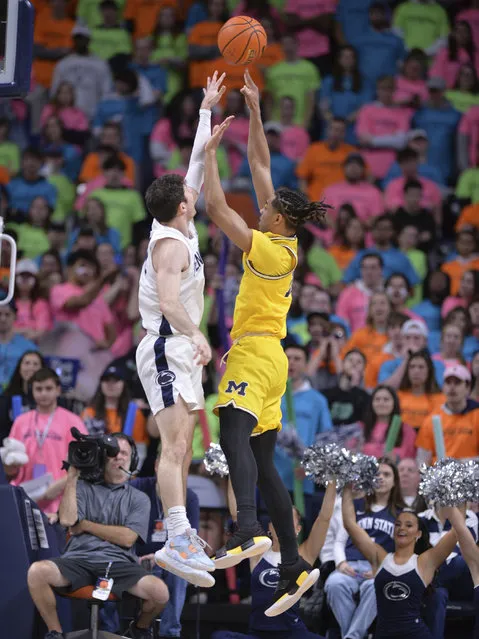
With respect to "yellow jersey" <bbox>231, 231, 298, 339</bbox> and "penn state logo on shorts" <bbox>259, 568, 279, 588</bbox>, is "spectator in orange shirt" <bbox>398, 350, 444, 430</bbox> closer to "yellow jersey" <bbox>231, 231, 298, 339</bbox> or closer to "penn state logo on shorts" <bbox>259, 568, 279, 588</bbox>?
"penn state logo on shorts" <bbox>259, 568, 279, 588</bbox>

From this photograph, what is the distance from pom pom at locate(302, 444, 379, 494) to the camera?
9.12 metres

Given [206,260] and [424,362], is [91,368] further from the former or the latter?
[424,362]

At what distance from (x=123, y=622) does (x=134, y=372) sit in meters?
3.03

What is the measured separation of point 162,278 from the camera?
7422 mm

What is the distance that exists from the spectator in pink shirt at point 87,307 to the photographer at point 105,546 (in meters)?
3.96

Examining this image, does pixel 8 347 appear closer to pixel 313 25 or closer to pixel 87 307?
pixel 87 307

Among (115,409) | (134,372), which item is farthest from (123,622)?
(134,372)

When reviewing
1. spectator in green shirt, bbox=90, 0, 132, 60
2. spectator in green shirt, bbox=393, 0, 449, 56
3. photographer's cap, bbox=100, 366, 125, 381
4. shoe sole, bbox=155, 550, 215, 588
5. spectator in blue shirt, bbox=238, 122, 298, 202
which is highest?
spectator in green shirt, bbox=393, 0, 449, 56

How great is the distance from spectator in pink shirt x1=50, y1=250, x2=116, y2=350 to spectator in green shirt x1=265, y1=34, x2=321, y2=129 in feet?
13.3

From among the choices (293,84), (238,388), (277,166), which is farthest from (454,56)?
(238,388)

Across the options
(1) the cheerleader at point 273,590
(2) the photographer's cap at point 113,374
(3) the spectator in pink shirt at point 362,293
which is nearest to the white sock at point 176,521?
(1) the cheerleader at point 273,590

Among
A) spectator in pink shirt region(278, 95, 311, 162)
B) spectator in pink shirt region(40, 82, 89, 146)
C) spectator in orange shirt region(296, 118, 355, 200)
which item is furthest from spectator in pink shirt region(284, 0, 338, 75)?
spectator in pink shirt region(40, 82, 89, 146)

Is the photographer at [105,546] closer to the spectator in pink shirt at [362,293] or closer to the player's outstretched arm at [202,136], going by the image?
the player's outstretched arm at [202,136]

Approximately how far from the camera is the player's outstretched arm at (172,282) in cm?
731
